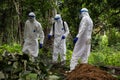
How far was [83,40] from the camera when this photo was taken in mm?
9375

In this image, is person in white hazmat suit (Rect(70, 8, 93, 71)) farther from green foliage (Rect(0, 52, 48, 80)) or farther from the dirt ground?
green foliage (Rect(0, 52, 48, 80))

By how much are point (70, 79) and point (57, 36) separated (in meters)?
5.85

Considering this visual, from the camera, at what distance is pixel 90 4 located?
1422 cm

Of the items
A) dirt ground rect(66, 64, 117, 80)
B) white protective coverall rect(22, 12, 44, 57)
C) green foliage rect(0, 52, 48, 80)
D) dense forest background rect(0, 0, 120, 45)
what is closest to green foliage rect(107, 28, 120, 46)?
dense forest background rect(0, 0, 120, 45)

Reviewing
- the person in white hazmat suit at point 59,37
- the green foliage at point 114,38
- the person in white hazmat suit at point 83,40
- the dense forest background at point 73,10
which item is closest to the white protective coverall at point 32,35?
the person in white hazmat suit at point 59,37

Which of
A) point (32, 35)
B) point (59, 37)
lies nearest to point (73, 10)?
point (59, 37)

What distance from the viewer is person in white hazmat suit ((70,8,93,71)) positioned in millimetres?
9219

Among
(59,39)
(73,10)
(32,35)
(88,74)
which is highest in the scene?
(73,10)

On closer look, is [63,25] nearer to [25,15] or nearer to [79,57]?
[79,57]

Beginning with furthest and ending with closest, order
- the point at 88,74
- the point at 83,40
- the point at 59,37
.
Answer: the point at 59,37 < the point at 83,40 < the point at 88,74

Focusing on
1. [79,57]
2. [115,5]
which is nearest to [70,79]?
[79,57]

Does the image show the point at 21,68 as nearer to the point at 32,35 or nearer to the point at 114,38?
the point at 32,35

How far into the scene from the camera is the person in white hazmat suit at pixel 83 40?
30.2ft

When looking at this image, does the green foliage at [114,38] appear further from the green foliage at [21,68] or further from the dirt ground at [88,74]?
the green foliage at [21,68]
